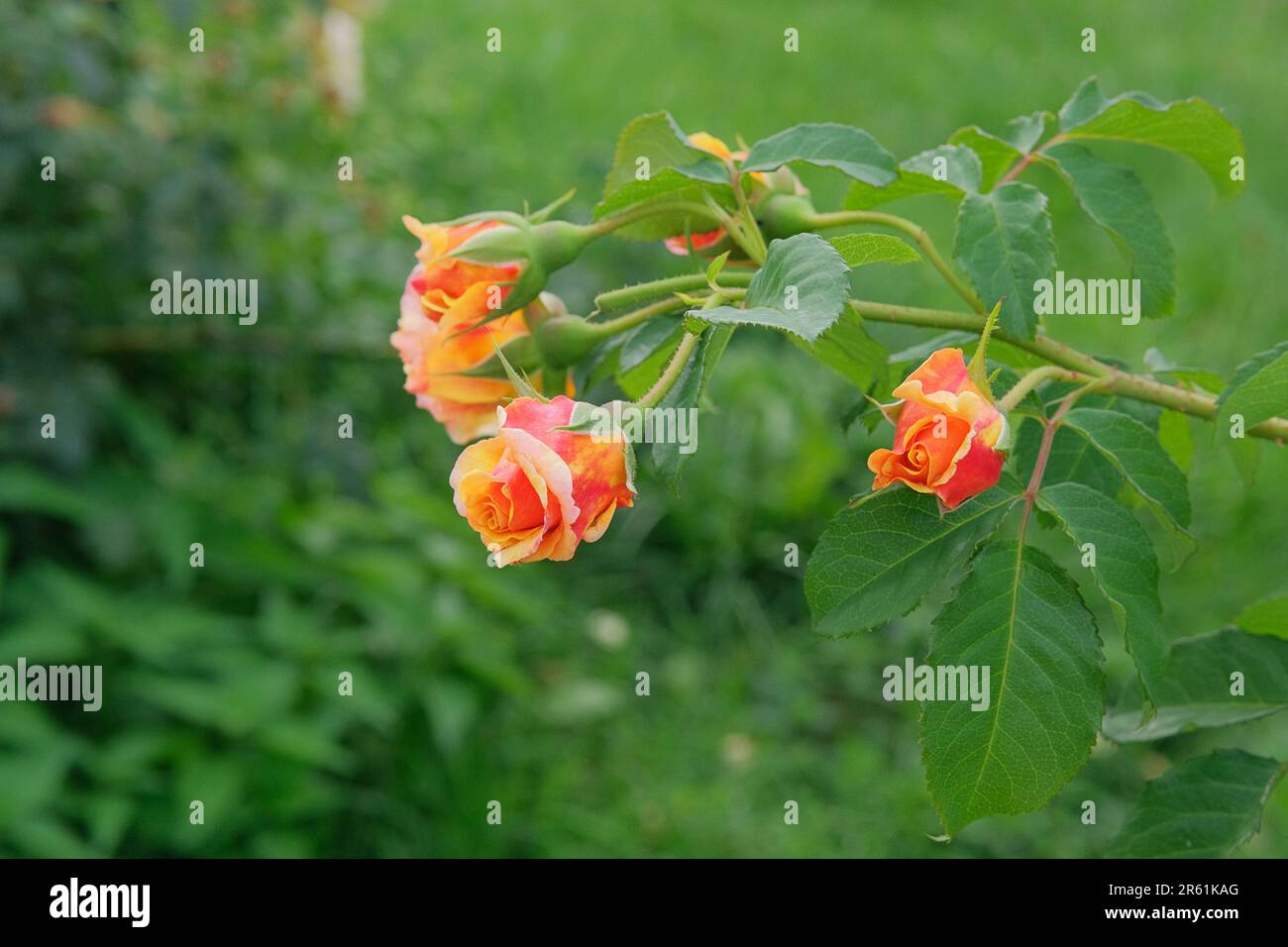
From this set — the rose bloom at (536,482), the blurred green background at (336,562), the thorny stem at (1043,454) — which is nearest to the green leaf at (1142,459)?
the thorny stem at (1043,454)

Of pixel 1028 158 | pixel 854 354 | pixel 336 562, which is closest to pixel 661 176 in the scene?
pixel 854 354

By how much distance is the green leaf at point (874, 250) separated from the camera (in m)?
0.54

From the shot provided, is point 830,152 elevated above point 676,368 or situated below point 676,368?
above

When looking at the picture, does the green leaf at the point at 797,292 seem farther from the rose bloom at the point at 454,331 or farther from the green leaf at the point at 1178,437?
the green leaf at the point at 1178,437

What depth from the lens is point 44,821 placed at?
1.61 m

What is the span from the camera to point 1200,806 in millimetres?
674

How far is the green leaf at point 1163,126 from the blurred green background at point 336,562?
129cm

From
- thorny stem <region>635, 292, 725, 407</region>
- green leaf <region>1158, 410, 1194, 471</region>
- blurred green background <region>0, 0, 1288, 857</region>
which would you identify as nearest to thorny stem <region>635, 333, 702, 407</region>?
thorny stem <region>635, 292, 725, 407</region>

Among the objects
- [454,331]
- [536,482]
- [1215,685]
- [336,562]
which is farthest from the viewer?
[336,562]

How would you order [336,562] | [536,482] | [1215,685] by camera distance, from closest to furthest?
1. [536,482]
2. [1215,685]
3. [336,562]

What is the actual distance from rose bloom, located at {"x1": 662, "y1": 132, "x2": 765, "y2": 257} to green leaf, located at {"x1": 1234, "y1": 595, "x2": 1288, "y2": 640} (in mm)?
339

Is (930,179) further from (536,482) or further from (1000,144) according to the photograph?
(536,482)

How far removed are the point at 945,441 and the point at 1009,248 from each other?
0.16 m
